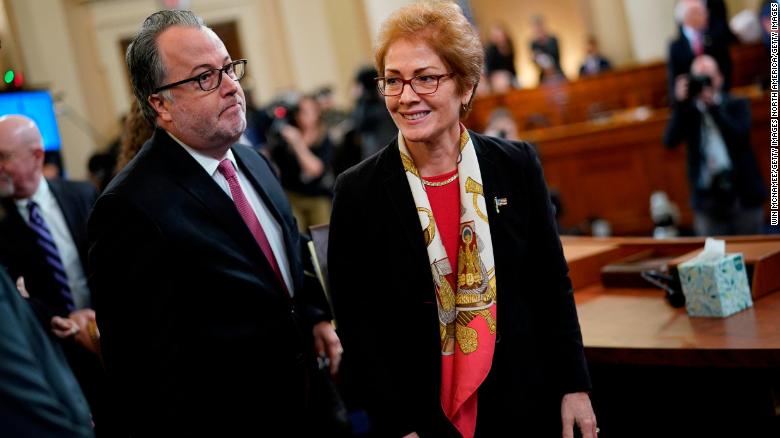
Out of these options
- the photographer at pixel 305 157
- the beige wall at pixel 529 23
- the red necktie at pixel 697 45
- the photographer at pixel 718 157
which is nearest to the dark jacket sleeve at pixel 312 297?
the photographer at pixel 718 157

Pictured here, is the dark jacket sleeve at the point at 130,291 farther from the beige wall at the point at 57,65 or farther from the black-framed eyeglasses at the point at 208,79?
the beige wall at the point at 57,65

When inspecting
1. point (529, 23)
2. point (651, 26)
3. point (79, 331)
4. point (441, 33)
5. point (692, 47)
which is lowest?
point (79, 331)

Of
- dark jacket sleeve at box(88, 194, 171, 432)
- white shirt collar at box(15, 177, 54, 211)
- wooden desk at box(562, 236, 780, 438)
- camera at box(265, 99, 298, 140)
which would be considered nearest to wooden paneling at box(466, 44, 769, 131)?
camera at box(265, 99, 298, 140)

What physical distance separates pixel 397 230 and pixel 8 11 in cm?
970

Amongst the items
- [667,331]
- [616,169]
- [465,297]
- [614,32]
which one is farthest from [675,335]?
[614,32]

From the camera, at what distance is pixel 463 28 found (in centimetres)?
171

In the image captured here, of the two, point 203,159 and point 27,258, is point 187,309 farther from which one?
point 27,258

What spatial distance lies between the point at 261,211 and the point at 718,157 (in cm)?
313

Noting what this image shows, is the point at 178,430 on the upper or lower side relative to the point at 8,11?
lower

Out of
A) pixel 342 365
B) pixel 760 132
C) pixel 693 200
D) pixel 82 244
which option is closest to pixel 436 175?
pixel 342 365

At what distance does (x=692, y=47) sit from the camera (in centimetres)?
535

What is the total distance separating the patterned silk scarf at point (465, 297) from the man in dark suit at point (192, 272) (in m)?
0.40

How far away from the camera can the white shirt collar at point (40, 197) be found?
261 cm

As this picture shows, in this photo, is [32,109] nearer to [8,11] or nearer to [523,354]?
[523,354]
